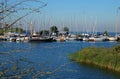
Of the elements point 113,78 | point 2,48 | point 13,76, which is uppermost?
point 2,48

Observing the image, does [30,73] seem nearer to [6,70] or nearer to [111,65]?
[6,70]

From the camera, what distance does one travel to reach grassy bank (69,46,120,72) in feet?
109

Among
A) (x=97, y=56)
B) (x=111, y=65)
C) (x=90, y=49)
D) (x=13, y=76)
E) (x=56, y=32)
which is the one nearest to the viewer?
(x=13, y=76)

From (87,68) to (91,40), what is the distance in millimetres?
68934

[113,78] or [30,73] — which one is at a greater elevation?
[30,73]

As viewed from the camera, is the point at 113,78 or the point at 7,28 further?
the point at 113,78

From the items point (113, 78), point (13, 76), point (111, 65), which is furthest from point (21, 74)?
point (111, 65)

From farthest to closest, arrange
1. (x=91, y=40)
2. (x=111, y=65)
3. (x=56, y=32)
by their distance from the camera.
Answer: (x=56, y=32)
(x=91, y=40)
(x=111, y=65)

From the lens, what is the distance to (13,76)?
281cm

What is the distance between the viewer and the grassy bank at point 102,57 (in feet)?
109

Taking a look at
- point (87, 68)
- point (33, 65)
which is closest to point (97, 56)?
point (87, 68)

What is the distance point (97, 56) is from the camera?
123 ft

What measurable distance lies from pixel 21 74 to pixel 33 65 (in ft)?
0.58

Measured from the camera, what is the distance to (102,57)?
36.2m
